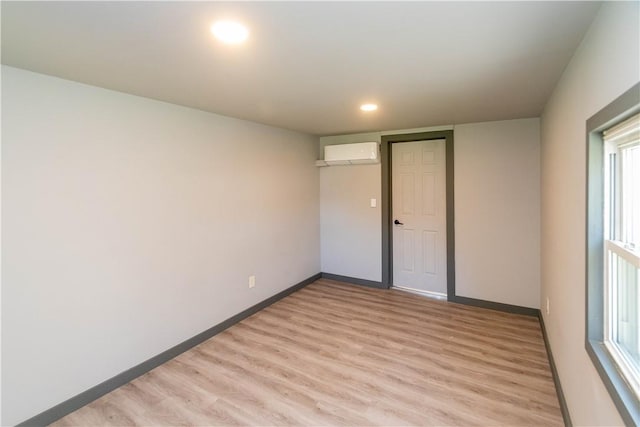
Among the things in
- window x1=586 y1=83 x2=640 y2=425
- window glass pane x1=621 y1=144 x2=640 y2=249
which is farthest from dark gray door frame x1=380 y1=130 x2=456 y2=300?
window glass pane x1=621 y1=144 x2=640 y2=249

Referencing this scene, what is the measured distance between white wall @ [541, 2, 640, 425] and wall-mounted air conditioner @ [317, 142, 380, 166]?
2.02 m

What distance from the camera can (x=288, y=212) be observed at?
4.26m

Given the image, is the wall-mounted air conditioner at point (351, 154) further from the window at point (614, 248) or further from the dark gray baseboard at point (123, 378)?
the window at point (614, 248)

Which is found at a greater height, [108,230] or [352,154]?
[352,154]

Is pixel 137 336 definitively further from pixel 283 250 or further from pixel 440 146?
pixel 440 146

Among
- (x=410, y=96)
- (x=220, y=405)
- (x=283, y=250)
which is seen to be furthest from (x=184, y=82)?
(x=283, y=250)

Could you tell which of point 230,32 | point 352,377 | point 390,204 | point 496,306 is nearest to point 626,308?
point 352,377

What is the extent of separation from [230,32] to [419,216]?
3.43 metres

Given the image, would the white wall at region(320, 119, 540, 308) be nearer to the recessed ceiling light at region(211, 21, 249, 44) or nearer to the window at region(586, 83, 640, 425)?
the window at region(586, 83, 640, 425)

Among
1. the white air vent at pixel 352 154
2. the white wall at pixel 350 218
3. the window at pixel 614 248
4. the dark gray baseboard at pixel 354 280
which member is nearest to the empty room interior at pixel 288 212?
the window at pixel 614 248

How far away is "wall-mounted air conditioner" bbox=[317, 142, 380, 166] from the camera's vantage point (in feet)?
14.0

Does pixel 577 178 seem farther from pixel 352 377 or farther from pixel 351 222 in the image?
pixel 351 222

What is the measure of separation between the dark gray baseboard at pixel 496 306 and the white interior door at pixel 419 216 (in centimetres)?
25

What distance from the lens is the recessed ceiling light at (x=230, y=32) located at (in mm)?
1424
